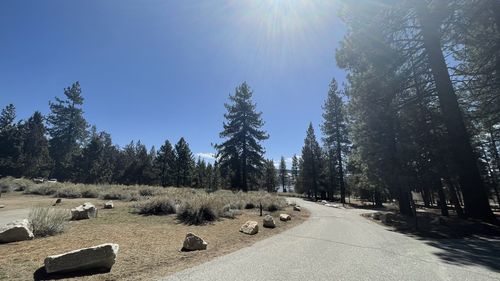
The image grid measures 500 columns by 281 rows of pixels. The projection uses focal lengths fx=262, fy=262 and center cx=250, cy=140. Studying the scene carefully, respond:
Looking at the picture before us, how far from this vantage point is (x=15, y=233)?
6391mm

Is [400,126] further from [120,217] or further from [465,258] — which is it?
[120,217]

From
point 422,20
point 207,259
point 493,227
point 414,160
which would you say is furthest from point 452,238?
point 422,20

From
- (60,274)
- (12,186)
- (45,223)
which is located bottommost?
(60,274)

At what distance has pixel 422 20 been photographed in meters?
14.0

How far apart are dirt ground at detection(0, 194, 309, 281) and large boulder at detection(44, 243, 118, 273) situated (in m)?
0.15

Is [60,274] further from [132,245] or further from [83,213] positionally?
[83,213]

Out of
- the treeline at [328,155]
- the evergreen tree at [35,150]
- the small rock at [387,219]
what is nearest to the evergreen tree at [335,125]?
the treeline at [328,155]

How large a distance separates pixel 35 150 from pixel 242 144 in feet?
147

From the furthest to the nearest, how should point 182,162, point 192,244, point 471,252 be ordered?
1. point 182,162
2. point 471,252
3. point 192,244

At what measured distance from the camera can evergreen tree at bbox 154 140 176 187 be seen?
66438mm

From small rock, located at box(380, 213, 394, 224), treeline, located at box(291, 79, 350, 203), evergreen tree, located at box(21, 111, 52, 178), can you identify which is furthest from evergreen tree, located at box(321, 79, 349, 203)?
evergreen tree, located at box(21, 111, 52, 178)

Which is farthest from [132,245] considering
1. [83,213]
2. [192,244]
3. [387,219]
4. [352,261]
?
[387,219]

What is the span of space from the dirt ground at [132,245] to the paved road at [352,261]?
0.65 metres

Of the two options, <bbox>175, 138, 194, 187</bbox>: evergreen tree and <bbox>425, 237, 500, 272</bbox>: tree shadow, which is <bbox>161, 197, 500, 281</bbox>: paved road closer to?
<bbox>425, 237, 500, 272</bbox>: tree shadow
